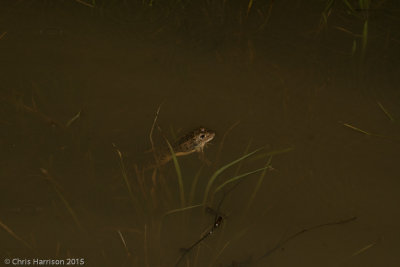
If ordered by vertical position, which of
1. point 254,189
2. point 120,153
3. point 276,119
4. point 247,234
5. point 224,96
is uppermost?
point 224,96

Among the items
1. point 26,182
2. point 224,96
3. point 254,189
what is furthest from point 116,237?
point 224,96

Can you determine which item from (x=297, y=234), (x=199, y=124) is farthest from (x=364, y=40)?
(x=297, y=234)

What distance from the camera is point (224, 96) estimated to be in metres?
3.14

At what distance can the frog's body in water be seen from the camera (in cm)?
291

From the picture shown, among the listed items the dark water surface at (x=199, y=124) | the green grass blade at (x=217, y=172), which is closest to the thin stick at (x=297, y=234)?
the dark water surface at (x=199, y=124)

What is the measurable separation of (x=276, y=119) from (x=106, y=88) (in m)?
1.50

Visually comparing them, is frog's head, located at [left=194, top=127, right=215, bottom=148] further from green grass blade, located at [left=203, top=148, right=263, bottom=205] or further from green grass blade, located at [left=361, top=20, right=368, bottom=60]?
green grass blade, located at [left=361, top=20, right=368, bottom=60]

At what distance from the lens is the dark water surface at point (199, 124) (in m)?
2.79

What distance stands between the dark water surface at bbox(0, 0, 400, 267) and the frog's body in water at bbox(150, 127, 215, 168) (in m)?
Result: 0.07

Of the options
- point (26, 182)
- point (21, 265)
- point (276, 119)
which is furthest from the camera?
point (276, 119)

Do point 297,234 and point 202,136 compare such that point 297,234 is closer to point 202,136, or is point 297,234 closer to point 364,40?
point 202,136

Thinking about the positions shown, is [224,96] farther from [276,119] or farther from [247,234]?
[247,234]

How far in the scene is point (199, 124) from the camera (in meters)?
3.07

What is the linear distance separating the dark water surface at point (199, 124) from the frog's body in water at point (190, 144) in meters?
0.07
